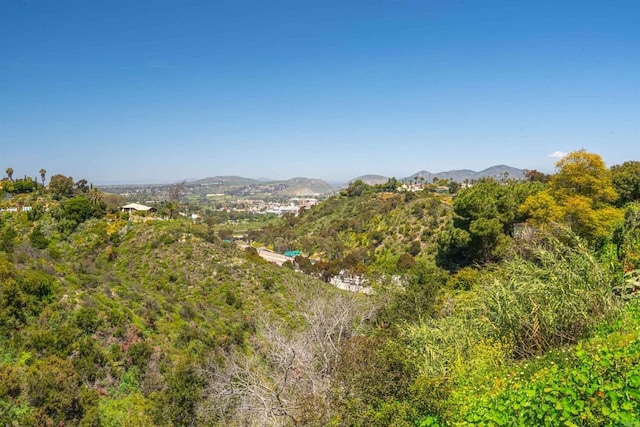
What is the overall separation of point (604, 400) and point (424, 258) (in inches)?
1169

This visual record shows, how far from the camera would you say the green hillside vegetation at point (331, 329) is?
4375 mm

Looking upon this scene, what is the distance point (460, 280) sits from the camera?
15477 millimetres

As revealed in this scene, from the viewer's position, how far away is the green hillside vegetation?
438cm

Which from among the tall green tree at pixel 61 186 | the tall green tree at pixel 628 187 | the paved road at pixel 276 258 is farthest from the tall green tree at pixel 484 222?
the tall green tree at pixel 61 186

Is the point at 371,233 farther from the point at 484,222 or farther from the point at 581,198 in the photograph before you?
the point at 581,198

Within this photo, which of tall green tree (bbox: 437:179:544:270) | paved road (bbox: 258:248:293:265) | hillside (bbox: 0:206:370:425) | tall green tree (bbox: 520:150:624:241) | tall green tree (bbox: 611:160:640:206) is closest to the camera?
hillside (bbox: 0:206:370:425)

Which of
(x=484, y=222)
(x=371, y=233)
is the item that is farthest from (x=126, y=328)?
(x=371, y=233)

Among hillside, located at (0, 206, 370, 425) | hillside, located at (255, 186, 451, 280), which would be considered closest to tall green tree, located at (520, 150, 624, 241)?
hillside, located at (0, 206, 370, 425)

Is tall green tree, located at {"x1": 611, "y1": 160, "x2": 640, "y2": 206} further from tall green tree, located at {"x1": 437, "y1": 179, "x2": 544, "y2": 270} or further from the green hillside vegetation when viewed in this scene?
tall green tree, located at {"x1": 437, "y1": 179, "x2": 544, "y2": 270}

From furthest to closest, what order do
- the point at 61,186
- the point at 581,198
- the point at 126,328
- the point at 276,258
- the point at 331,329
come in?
1. the point at 276,258
2. the point at 61,186
3. the point at 581,198
4. the point at 126,328
5. the point at 331,329

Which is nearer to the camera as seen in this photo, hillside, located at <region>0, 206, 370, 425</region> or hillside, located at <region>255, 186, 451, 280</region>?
hillside, located at <region>0, 206, 370, 425</region>

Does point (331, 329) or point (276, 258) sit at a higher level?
point (331, 329)

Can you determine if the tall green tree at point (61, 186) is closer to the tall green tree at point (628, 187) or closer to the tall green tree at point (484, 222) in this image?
the tall green tree at point (484, 222)

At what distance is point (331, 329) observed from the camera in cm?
1098
